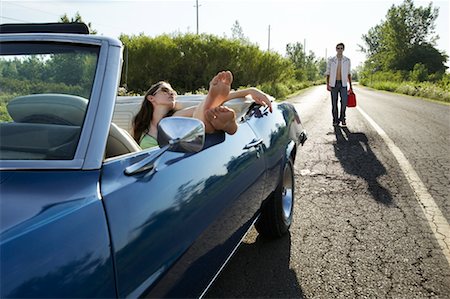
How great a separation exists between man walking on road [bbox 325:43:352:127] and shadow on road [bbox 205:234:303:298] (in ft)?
23.8

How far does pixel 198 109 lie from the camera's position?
259 centimetres

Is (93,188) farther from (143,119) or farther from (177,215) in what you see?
(143,119)

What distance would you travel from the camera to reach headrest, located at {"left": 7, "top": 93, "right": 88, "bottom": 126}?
5.20ft

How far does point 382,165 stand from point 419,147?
1.89m

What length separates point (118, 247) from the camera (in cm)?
123

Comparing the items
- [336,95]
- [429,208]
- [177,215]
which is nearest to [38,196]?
[177,215]

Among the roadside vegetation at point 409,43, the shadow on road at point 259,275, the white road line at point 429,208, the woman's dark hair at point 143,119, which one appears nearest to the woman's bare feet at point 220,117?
the woman's dark hair at point 143,119

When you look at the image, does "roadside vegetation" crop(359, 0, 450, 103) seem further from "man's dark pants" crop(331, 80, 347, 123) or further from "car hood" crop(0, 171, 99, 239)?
"car hood" crop(0, 171, 99, 239)

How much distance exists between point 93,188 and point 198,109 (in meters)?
1.37

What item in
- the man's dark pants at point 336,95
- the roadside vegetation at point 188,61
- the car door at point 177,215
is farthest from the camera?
the roadside vegetation at point 188,61

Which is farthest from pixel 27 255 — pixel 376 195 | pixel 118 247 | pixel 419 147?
pixel 419 147

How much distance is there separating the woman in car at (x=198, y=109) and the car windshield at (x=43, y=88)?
0.75m

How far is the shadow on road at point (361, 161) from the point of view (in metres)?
4.64

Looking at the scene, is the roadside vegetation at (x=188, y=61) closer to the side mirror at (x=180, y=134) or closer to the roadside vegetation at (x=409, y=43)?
the side mirror at (x=180, y=134)
